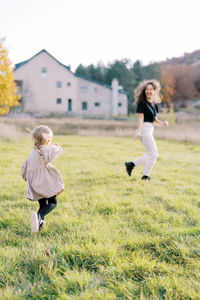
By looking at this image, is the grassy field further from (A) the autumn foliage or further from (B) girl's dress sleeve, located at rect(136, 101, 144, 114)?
(A) the autumn foliage

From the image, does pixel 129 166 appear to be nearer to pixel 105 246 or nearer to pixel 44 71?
pixel 105 246

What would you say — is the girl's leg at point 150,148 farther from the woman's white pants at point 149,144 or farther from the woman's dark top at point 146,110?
the woman's dark top at point 146,110

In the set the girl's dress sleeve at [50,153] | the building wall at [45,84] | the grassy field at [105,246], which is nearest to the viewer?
the grassy field at [105,246]

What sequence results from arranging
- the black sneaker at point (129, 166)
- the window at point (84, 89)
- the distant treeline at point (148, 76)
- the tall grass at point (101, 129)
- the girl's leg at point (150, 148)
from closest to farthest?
the girl's leg at point (150, 148) → the black sneaker at point (129, 166) → the tall grass at point (101, 129) → the window at point (84, 89) → the distant treeline at point (148, 76)

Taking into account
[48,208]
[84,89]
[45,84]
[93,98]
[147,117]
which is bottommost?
[48,208]

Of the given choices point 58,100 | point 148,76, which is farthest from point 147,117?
point 148,76

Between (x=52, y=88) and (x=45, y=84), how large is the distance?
3.89 ft

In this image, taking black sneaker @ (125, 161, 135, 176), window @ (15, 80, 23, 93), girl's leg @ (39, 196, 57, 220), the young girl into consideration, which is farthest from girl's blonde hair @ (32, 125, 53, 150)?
window @ (15, 80, 23, 93)

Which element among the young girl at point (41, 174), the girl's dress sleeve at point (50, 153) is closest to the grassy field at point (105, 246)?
the young girl at point (41, 174)

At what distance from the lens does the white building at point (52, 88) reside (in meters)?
38.6

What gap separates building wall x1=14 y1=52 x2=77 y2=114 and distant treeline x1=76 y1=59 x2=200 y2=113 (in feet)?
61.2

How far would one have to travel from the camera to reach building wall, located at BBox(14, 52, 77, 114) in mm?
38531

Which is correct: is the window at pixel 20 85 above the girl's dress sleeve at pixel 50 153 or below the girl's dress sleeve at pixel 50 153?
above

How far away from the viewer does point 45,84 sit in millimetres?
39312
